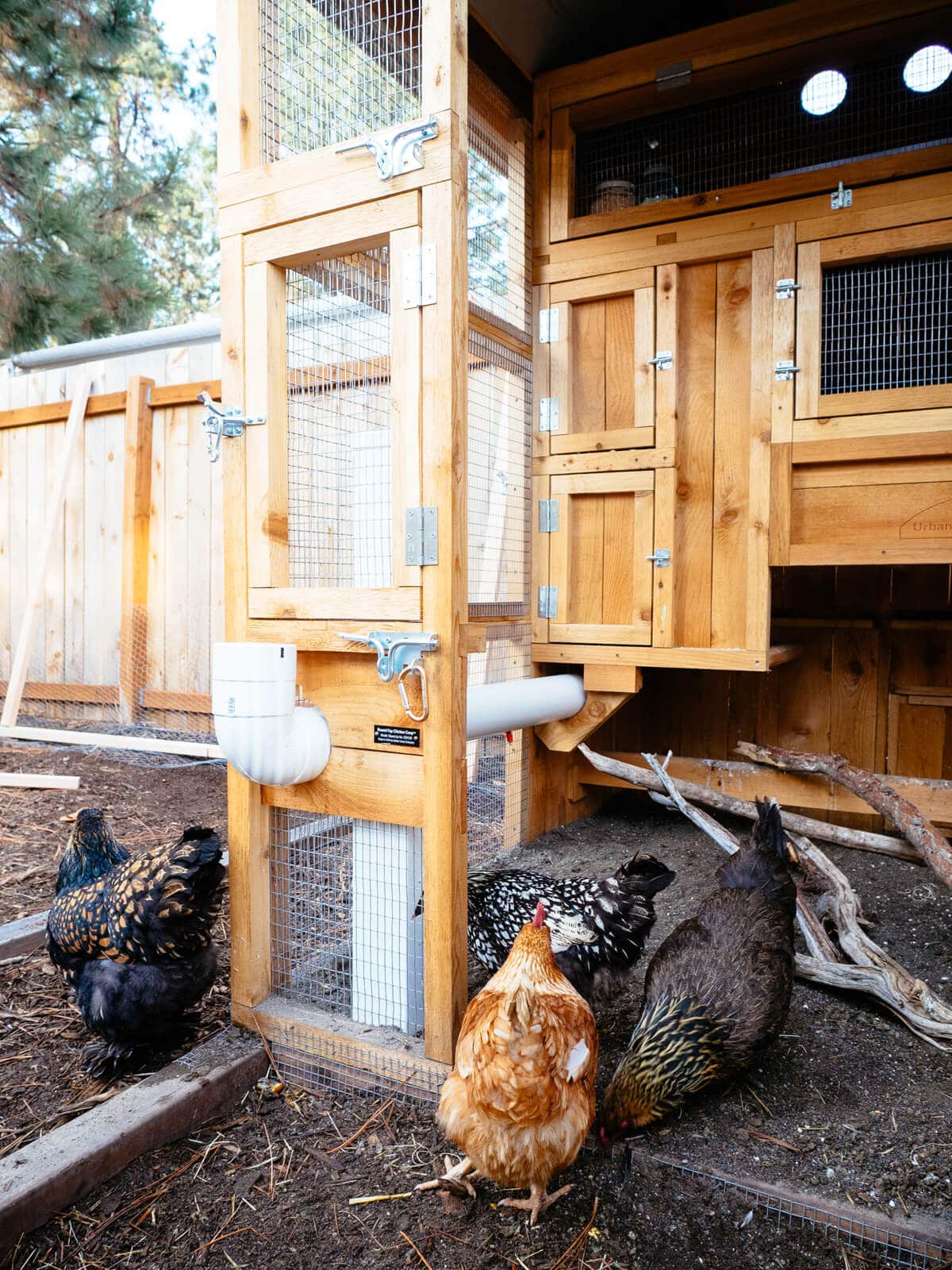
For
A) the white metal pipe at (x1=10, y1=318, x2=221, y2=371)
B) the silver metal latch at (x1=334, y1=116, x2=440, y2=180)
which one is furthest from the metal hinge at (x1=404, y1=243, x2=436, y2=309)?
the white metal pipe at (x1=10, y1=318, x2=221, y2=371)

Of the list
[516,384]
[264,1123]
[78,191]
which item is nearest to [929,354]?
[516,384]

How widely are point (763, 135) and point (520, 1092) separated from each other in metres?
3.42

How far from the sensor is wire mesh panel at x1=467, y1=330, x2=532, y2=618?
2994 mm

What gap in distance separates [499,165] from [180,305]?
8.61 metres

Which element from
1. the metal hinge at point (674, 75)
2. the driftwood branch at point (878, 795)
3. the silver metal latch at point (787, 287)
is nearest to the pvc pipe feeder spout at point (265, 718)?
the driftwood branch at point (878, 795)

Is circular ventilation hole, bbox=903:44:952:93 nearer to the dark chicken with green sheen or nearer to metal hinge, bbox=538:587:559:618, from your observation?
metal hinge, bbox=538:587:559:618

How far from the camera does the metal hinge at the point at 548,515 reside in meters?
3.21

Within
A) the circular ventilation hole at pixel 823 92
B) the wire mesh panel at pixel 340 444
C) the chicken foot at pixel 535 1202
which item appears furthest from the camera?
the circular ventilation hole at pixel 823 92

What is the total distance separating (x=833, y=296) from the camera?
2848 mm

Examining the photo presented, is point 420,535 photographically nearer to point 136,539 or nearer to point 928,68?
point 928,68

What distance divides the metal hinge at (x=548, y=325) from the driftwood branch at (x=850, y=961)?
1.84m

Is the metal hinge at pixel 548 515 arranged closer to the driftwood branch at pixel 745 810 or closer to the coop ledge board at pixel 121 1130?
the driftwood branch at pixel 745 810

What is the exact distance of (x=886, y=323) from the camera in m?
2.79

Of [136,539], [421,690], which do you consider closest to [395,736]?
[421,690]
